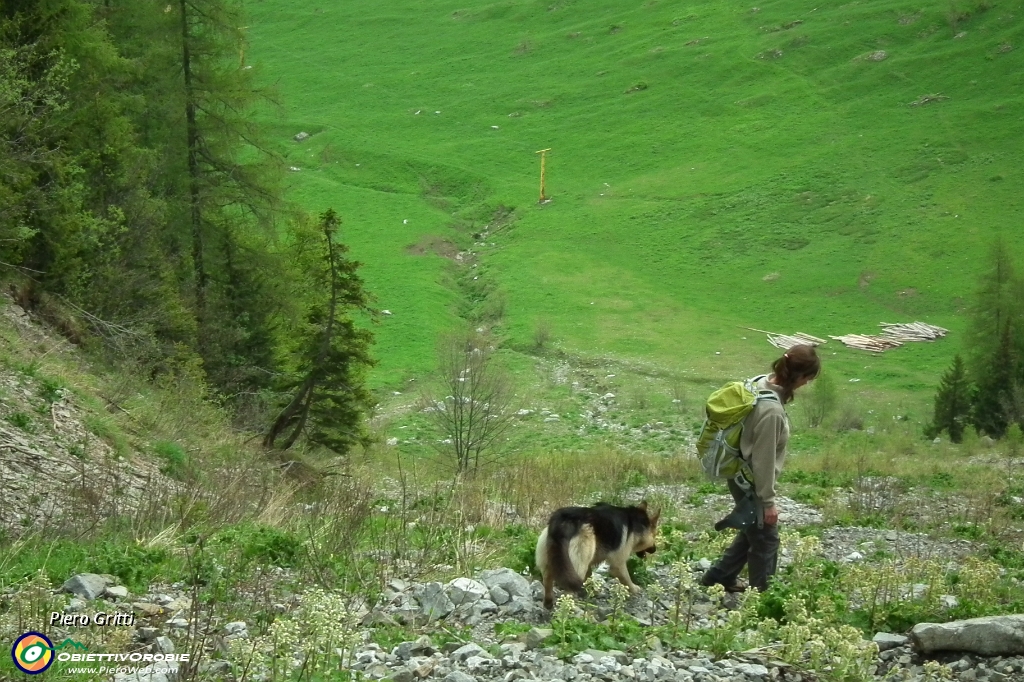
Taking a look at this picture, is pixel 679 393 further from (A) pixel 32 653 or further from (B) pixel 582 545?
(A) pixel 32 653

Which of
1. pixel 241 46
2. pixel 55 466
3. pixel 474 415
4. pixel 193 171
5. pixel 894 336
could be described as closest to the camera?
pixel 55 466

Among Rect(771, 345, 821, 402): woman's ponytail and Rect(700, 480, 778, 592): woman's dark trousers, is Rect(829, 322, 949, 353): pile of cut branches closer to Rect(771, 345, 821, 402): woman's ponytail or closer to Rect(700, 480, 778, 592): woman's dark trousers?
Rect(700, 480, 778, 592): woman's dark trousers

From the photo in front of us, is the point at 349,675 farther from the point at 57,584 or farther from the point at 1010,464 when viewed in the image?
the point at 1010,464

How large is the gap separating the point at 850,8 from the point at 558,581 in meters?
91.8

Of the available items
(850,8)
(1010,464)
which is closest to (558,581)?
(1010,464)

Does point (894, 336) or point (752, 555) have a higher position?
point (752, 555)

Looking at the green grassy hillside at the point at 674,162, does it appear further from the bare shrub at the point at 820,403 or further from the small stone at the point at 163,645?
the small stone at the point at 163,645

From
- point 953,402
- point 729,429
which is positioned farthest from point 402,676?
point 953,402

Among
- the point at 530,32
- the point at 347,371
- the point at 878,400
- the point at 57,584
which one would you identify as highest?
the point at 530,32

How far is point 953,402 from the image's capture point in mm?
39469

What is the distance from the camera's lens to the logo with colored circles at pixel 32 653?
4699 millimetres

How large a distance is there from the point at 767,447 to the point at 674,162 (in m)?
69.4

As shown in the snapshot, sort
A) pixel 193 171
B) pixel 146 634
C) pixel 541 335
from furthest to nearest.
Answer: pixel 541 335
pixel 193 171
pixel 146 634

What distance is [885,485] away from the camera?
1873cm
